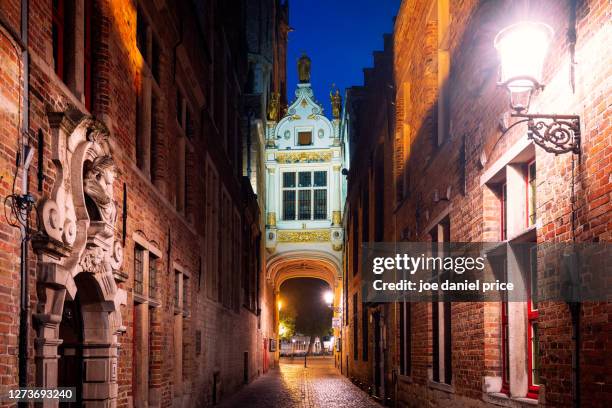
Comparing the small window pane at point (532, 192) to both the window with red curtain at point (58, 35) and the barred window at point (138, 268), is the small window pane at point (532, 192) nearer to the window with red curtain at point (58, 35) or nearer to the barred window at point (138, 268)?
the window with red curtain at point (58, 35)

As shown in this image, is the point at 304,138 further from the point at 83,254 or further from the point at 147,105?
the point at 83,254

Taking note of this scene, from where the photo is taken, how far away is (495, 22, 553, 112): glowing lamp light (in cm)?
546

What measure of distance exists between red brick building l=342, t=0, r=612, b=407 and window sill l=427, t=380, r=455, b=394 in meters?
0.03

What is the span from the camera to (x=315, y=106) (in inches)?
1727

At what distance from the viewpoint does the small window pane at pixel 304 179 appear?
42.1m

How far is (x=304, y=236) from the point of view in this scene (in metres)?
41.0

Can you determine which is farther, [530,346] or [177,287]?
[177,287]

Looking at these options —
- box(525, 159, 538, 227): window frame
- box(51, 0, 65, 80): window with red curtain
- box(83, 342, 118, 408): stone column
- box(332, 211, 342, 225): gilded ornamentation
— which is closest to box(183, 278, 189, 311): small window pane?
box(83, 342, 118, 408): stone column

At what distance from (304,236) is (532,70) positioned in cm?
3565

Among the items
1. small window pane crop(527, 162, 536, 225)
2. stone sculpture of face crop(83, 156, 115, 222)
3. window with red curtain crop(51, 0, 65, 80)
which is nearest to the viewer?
window with red curtain crop(51, 0, 65, 80)

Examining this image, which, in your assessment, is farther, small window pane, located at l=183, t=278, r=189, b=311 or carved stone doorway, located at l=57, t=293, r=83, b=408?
small window pane, located at l=183, t=278, r=189, b=311

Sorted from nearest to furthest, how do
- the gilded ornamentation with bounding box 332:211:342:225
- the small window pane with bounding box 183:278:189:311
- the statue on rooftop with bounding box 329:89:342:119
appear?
the small window pane with bounding box 183:278:189:311 < the gilded ornamentation with bounding box 332:211:342:225 < the statue on rooftop with bounding box 329:89:342:119

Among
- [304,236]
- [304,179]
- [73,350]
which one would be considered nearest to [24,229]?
[73,350]

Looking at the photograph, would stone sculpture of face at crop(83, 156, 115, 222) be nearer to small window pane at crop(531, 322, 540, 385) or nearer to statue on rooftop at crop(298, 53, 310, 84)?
small window pane at crop(531, 322, 540, 385)
